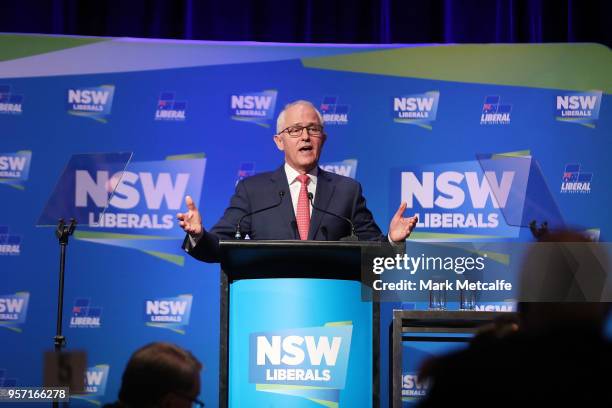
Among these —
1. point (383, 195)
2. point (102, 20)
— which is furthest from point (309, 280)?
point (102, 20)

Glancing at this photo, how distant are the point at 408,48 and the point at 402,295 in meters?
3.06

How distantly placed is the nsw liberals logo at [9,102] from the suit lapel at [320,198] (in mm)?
2365

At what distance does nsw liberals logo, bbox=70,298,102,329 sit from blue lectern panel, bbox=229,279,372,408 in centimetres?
256

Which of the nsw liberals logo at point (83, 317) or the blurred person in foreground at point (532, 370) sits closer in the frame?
the blurred person in foreground at point (532, 370)

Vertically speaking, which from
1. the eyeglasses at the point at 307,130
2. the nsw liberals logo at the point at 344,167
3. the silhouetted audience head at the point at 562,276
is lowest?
the silhouetted audience head at the point at 562,276

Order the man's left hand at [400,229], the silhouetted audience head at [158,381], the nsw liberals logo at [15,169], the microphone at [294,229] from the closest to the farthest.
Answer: the silhouetted audience head at [158,381] → the man's left hand at [400,229] → the microphone at [294,229] → the nsw liberals logo at [15,169]

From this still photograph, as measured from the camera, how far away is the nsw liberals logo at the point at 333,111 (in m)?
5.85

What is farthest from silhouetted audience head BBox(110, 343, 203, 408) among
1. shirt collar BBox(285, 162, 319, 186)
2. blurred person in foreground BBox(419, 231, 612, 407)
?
shirt collar BBox(285, 162, 319, 186)

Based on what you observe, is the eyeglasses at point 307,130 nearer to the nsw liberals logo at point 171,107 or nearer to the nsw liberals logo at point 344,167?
the nsw liberals logo at point 344,167

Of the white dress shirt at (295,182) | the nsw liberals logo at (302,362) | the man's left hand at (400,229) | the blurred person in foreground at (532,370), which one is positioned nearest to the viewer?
the blurred person in foreground at (532,370)

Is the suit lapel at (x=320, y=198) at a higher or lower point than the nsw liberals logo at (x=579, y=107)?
lower

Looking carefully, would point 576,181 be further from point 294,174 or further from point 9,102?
point 9,102

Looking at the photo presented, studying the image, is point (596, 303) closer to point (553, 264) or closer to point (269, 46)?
point (553, 264)

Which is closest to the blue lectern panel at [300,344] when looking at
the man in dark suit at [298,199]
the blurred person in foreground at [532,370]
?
the man in dark suit at [298,199]
